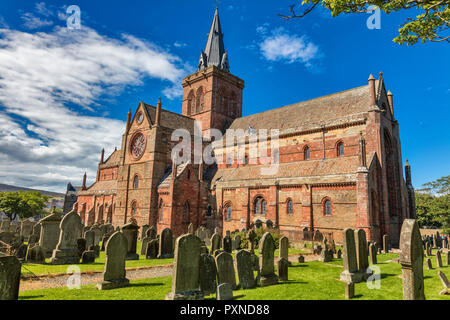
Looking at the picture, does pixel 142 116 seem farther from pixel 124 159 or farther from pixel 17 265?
pixel 17 265

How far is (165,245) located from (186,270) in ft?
28.0

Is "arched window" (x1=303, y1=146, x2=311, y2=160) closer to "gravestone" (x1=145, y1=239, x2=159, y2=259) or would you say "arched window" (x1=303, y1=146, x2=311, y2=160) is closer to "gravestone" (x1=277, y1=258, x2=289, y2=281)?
"gravestone" (x1=145, y1=239, x2=159, y2=259)

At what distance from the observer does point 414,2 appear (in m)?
8.30

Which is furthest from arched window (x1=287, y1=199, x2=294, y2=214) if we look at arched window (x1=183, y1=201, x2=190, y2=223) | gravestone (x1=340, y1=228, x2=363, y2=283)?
gravestone (x1=340, y1=228, x2=363, y2=283)

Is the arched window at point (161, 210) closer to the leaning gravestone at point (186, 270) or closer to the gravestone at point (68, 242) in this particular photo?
the gravestone at point (68, 242)

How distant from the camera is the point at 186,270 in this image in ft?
23.2

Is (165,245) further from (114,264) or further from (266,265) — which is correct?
→ (266,265)

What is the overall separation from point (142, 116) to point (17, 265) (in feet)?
90.8

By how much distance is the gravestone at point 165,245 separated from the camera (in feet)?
48.9

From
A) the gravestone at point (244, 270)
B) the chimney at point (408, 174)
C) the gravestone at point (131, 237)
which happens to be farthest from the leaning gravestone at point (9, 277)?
the chimney at point (408, 174)

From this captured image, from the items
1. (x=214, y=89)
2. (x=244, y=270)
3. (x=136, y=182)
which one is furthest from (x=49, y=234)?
(x=214, y=89)

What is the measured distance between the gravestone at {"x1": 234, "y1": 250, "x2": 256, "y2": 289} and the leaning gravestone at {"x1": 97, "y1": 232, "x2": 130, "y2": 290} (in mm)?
3645

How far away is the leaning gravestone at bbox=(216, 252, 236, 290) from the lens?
7.97 metres

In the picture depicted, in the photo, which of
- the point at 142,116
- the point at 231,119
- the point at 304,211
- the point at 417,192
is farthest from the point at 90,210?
the point at 417,192
